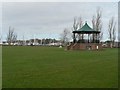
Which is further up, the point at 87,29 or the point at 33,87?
the point at 87,29

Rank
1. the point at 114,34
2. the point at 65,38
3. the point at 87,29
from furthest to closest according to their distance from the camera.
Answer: the point at 65,38 < the point at 114,34 < the point at 87,29

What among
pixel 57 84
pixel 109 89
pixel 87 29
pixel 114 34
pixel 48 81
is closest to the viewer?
pixel 109 89

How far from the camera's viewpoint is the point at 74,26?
8538cm

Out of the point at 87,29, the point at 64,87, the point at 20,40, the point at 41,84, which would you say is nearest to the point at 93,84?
the point at 64,87

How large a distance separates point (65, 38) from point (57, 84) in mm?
95095

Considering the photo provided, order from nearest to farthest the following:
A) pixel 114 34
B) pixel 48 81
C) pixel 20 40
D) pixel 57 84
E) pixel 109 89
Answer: pixel 109 89
pixel 57 84
pixel 48 81
pixel 114 34
pixel 20 40

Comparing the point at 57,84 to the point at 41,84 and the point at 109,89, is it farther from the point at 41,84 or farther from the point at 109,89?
the point at 109,89

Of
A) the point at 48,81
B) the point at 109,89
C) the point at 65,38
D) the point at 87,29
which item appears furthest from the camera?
the point at 65,38

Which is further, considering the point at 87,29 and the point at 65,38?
the point at 65,38

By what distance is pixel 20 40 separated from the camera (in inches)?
5281

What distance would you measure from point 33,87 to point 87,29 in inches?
1751

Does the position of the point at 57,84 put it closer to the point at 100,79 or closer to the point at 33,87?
the point at 33,87

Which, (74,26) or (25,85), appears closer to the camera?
(25,85)

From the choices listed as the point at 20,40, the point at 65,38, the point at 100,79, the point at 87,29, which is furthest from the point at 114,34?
the point at 100,79
